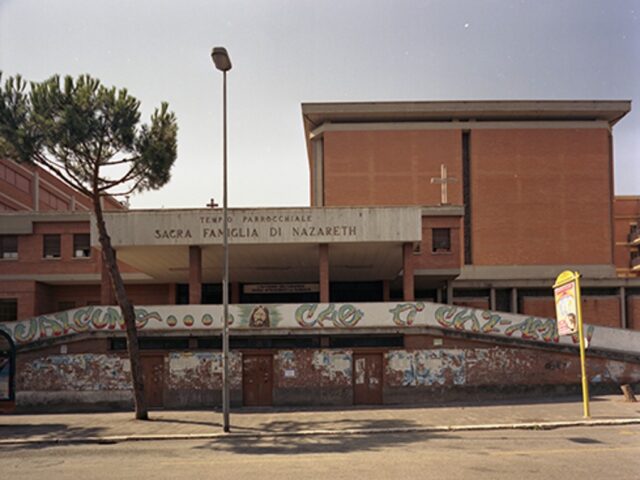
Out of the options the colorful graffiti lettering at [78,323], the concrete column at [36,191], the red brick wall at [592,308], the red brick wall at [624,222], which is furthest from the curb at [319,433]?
the red brick wall at [624,222]

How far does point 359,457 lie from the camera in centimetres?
1310

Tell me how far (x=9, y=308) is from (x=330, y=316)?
2157cm

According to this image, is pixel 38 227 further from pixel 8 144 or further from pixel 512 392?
pixel 512 392

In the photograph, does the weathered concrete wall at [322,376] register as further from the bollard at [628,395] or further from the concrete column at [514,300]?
the concrete column at [514,300]

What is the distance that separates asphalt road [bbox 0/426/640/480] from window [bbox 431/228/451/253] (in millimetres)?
17799

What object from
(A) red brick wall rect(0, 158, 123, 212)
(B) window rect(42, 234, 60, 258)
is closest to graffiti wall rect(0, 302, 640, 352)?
(B) window rect(42, 234, 60, 258)

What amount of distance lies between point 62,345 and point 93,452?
10241 mm

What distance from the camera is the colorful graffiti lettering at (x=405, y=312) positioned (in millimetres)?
23812

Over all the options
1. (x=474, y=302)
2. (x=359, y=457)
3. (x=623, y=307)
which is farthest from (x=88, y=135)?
(x=623, y=307)

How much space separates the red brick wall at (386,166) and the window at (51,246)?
17.5 meters

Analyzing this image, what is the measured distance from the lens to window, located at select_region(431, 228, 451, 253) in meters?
34.2

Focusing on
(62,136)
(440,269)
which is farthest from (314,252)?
(62,136)

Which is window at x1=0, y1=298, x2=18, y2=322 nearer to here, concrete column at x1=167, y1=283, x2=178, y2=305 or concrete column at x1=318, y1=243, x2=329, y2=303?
concrete column at x1=167, y1=283, x2=178, y2=305

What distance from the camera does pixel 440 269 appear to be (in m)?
34.2
